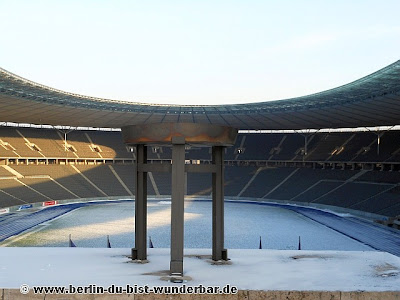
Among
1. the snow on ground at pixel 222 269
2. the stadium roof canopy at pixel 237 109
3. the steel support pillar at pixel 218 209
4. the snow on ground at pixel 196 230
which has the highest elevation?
the stadium roof canopy at pixel 237 109

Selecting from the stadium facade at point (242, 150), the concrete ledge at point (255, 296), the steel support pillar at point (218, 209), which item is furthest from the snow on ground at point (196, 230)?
the concrete ledge at point (255, 296)

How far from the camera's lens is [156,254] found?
15.9 meters

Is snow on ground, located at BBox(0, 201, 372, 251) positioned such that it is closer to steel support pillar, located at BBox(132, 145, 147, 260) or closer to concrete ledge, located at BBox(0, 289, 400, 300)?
steel support pillar, located at BBox(132, 145, 147, 260)

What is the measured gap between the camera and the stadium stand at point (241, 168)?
5200 cm

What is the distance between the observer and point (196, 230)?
114 feet

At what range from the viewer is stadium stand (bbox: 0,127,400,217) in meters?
52.0

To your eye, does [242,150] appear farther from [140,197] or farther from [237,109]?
[140,197]

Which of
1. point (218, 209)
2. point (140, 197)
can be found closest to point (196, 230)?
point (218, 209)

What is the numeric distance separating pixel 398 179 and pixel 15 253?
47.6 m

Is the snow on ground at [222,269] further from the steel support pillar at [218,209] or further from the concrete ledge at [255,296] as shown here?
the steel support pillar at [218,209]

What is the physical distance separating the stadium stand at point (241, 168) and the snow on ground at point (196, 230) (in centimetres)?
876

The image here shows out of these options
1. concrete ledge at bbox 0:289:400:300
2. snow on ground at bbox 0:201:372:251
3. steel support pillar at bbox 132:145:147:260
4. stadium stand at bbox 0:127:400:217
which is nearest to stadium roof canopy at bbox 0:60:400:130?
stadium stand at bbox 0:127:400:217

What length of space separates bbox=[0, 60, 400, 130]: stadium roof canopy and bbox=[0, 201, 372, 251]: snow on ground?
12406mm

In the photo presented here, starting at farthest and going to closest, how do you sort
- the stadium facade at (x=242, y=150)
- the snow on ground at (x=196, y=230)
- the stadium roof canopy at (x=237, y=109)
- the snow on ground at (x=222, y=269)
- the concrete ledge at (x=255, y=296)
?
the stadium facade at (x=242, y=150), the stadium roof canopy at (x=237, y=109), the snow on ground at (x=196, y=230), the snow on ground at (x=222, y=269), the concrete ledge at (x=255, y=296)
